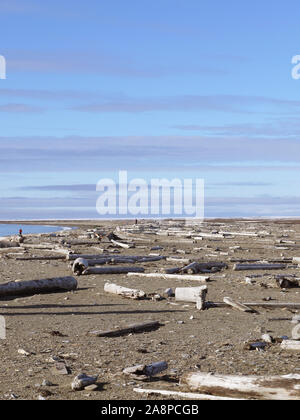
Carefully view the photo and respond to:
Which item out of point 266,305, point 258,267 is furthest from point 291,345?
point 258,267

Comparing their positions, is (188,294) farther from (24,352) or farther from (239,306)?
(24,352)

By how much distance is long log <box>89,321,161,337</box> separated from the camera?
11.5m

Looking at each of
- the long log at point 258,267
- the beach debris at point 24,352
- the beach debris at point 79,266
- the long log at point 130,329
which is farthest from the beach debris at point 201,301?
the long log at point 258,267

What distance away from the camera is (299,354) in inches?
397

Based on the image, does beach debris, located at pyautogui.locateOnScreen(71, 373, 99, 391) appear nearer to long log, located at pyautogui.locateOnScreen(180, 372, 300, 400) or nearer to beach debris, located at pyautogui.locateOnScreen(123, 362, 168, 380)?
beach debris, located at pyautogui.locateOnScreen(123, 362, 168, 380)

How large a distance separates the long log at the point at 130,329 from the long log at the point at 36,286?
5.53m

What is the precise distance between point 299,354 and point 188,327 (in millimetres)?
2996

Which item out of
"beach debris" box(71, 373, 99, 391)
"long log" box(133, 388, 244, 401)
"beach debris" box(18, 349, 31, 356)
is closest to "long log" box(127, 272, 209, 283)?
"beach debris" box(18, 349, 31, 356)

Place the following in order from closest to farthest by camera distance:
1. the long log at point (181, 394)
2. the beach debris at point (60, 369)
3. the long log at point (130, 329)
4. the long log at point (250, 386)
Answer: the long log at point (250, 386) → the long log at point (181, 394) → the beach debris at point (60, 369) → the long log at point (130, 329)

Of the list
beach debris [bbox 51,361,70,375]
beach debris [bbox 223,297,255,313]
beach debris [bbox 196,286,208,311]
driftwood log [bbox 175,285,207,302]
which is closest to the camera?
beach debris [bbox 51,361,70,375]

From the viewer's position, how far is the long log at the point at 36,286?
1659cm

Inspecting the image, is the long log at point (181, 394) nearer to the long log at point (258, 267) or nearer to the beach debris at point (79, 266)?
the beach debris at point (79, 266)

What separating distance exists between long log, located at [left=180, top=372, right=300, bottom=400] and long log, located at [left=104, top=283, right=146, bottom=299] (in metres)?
8.62
